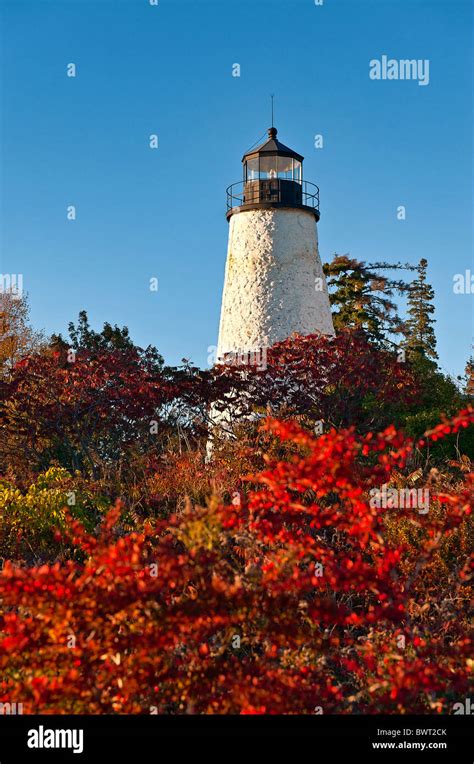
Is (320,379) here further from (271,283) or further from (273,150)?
(273,150)

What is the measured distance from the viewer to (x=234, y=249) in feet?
66.1

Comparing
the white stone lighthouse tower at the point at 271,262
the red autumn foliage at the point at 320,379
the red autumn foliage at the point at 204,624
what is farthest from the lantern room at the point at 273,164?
the red autumn foliage at the point at 204,624

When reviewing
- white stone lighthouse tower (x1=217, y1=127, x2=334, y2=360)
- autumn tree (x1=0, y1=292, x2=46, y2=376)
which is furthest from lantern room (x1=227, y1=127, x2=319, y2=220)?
autumn tree (x1=0, y1=292, x2=46, y2=376)

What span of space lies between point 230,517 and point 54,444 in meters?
11.0

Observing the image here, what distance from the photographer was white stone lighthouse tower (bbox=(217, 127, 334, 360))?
1911 centimetres

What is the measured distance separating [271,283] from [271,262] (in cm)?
58

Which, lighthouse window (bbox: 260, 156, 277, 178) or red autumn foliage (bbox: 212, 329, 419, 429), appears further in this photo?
lighthouse window (bbox: 260, 156, 277, 178)

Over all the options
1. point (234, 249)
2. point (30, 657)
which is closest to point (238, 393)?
point (234, 249)

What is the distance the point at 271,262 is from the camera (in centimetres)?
1939

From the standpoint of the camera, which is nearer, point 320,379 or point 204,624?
point 204,624

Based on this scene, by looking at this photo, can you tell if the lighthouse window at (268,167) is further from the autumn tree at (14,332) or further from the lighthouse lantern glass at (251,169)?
the autumn tree at (14,332)

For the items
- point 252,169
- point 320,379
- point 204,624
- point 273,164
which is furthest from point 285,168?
point 204,624

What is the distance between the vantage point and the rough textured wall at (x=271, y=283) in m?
19.1

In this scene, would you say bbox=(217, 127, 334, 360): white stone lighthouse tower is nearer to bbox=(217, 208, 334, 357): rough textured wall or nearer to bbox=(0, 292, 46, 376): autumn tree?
bbox=(217, 208, 334, 357): rough textured wall
